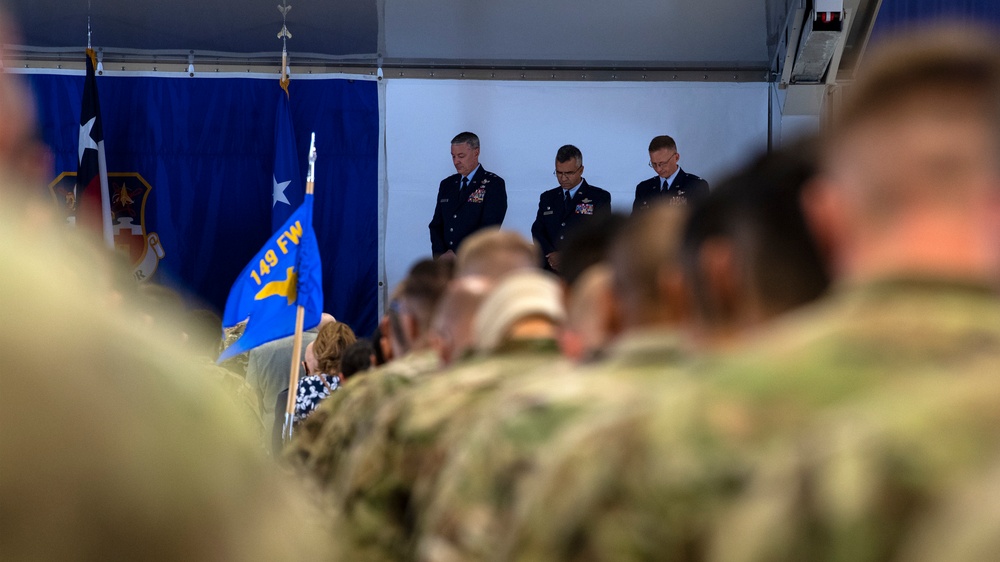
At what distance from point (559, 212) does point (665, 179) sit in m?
0.82

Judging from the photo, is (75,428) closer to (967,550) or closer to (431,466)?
→ (967,550)

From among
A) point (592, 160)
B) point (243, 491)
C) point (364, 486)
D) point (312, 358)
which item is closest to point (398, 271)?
point (592, 160)

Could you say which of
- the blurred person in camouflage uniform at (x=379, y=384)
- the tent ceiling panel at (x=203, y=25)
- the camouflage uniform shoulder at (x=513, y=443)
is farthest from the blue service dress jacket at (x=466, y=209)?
the camouflage uniform shoulder at (x=513, y=443)

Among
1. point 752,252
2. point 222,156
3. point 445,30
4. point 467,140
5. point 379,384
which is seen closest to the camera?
point 752,252

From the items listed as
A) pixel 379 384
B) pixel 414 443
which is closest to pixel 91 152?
pixel 379 384

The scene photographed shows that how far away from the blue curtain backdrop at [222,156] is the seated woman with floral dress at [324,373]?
3.13 metres

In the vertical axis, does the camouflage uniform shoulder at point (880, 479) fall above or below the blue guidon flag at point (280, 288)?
above

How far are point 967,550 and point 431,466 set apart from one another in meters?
1.84

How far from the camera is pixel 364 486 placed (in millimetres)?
2523

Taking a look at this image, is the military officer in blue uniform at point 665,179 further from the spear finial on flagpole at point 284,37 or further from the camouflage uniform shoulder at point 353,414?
the camouflage uniform shoulder at point 353,414

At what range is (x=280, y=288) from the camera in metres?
8.12

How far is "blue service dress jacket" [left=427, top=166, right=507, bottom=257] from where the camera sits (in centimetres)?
950

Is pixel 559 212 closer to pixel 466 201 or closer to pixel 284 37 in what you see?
pixel 466 201

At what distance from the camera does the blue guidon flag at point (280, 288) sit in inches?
311
